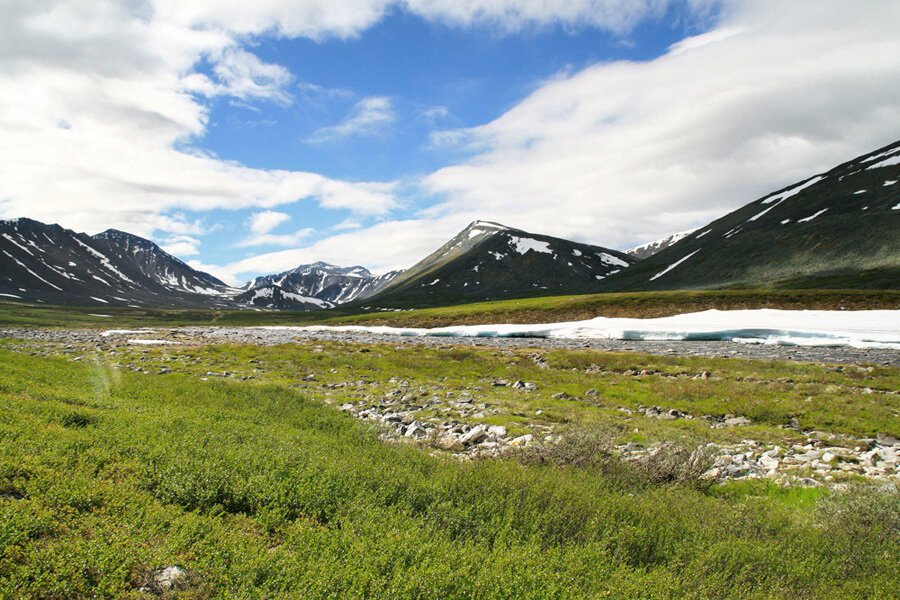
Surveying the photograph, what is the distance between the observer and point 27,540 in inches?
185

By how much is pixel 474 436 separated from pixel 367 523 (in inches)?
252

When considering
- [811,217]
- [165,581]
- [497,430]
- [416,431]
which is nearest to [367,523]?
[165,581]

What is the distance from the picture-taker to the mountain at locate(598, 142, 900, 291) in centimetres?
9300

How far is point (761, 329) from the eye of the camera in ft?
145

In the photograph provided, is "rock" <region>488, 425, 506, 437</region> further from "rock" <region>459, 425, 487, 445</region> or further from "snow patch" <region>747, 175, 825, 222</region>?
"snow patch" <region>747, 175, 825, 222</region>

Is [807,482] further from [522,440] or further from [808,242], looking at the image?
[808,242]

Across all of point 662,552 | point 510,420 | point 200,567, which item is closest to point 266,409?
point 510,420

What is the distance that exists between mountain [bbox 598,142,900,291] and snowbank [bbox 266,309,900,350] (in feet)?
151

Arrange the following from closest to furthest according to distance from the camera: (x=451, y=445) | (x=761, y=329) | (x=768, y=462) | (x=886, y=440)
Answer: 1. (x=768, y=462)
2. (x=451, y=445)
3. (x=886, y=440)
4. (x=761, y=329)

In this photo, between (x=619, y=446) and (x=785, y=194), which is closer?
(x=619, y=446)

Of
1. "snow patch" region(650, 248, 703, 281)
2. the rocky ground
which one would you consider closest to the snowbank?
the rocky ground

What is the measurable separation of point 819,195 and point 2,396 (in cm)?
19569

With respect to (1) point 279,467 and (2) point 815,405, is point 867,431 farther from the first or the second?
(1) point 279,467

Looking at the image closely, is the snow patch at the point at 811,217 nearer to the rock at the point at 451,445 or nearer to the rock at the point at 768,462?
the rock at the point at 768,462
